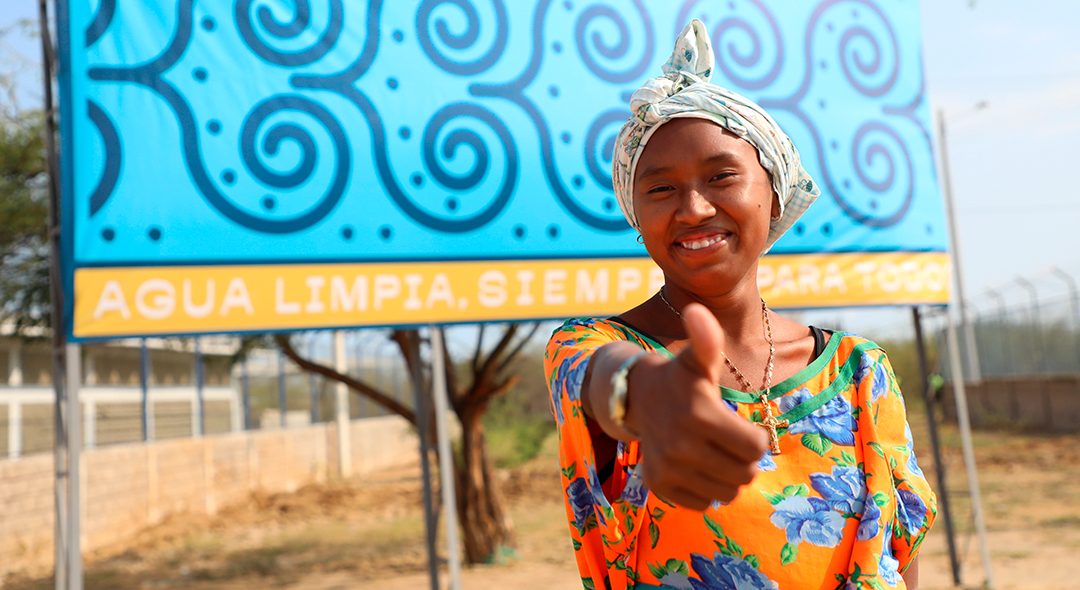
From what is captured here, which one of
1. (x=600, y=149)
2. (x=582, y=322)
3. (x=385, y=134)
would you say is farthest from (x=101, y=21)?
(x=582, y=322)

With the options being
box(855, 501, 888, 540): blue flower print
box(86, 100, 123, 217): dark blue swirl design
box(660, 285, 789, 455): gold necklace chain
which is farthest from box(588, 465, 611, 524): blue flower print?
box(86, 100, 123, 217): dark blue swirl design

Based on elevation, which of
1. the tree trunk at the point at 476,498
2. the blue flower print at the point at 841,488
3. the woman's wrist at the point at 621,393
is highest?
the woman's wrist at the point at 621,393

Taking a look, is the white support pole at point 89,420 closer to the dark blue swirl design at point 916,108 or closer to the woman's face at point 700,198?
the dark blue swirl design at point 916,108

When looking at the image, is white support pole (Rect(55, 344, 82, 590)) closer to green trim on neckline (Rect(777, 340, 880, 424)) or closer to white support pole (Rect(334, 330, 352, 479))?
green trim on neckline (Rect(777, 340, 880, 424))

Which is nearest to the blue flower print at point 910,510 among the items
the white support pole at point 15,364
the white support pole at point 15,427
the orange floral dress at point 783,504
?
the orange floral dress at point 783,504

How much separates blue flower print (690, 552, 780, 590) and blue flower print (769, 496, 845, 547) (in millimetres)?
64

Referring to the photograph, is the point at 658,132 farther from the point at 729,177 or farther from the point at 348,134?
the point at 348,134

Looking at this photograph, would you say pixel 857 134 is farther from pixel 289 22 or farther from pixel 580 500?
pixel 580 500

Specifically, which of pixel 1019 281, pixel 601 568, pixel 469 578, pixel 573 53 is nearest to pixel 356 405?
pixel 469 578

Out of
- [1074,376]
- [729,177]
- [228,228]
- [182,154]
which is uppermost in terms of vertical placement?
[182,154]

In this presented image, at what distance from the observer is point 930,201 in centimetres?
478

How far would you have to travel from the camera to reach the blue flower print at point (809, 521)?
0.98 m

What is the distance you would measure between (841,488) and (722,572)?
0.62ft

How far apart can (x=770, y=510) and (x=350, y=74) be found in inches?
135
